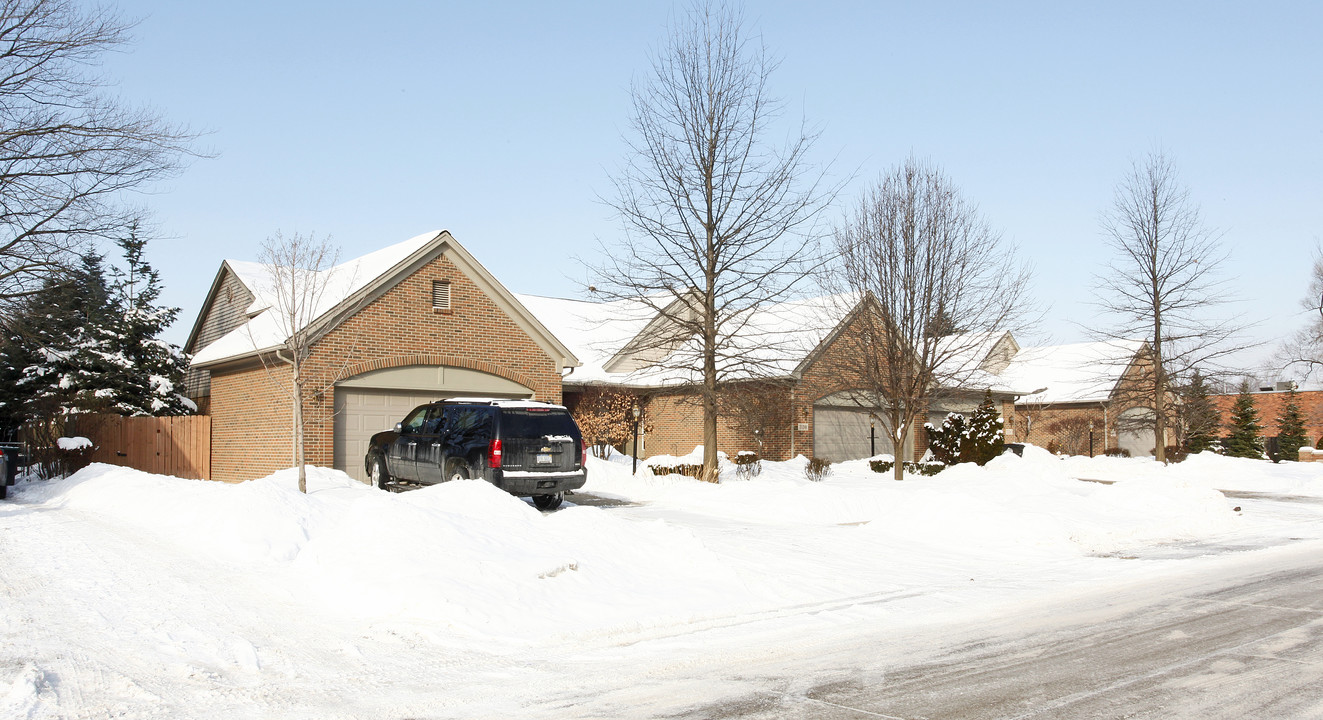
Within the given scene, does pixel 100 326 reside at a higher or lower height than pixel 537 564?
higher

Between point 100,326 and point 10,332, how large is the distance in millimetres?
10698

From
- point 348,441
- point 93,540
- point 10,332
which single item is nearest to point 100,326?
point 10,332

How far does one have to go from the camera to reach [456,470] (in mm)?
15852

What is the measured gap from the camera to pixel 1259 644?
7383 mm

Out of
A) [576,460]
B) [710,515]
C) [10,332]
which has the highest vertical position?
[10,332]

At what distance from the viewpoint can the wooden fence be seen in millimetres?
23469

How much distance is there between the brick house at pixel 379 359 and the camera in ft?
67.8

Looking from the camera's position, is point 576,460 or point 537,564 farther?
point 576,460

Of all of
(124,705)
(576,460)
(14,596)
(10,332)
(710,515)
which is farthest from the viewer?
(10,332)

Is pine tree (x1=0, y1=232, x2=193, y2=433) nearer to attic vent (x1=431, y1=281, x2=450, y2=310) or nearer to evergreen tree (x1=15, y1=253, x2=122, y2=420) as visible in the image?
evergreen tree (x1=15, y1=253, x2=122, y2=420)

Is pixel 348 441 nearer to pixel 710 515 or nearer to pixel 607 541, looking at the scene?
pixel 710 515

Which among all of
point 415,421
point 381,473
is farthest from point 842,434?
point 381,473

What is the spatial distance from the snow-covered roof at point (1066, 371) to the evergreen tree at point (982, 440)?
13084 millimetres

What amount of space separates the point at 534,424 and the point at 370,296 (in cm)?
749
